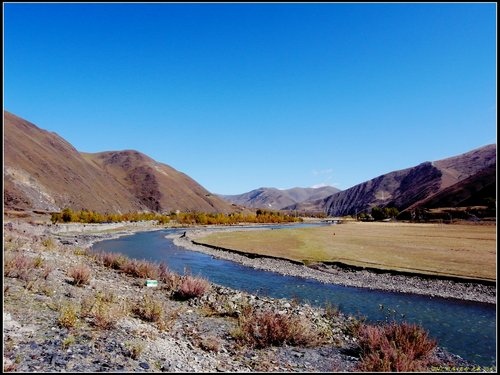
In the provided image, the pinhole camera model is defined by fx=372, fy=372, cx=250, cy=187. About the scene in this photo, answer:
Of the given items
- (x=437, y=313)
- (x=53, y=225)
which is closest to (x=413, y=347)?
(x=437, y=313)

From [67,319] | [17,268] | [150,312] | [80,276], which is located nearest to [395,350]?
[150,312]

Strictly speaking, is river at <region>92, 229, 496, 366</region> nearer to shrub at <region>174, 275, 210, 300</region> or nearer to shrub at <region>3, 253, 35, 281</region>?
shrub at <region>174, 275, 210, 300</region>

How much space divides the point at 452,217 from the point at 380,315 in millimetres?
132403

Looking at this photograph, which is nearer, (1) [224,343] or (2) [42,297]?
(1) [224,343]

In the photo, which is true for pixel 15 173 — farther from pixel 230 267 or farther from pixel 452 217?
pixel 452 217

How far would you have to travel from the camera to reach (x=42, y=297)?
48.4 ft

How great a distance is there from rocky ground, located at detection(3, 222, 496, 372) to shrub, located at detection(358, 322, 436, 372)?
68 cm

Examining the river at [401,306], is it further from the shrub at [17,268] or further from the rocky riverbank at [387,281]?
the shrub at [17,268]

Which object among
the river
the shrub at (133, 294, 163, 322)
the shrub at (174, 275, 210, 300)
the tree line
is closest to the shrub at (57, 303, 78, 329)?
the shrub at (133, 294, 163, 322)

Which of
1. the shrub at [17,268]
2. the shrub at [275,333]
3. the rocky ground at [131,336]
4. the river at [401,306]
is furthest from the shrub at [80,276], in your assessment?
the shrub at [275,333]

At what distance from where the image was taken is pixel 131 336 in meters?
11.8

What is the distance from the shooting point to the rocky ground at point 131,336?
9.79 meters

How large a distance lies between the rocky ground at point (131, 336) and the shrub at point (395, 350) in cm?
68

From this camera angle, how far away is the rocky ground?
979 cm
